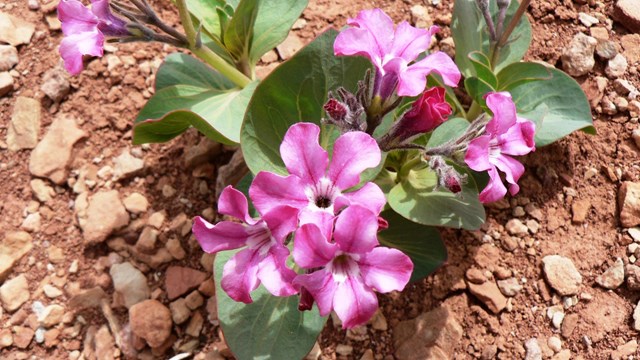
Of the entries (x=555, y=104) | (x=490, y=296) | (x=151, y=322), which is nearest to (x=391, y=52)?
(x=555, y=104)

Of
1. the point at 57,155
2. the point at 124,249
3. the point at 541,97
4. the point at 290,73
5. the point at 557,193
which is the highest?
the point at 290,73

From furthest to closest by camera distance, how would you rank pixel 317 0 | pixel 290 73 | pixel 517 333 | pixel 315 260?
pixel 317 0 → pixel 517 333 → pixel 290 73 → pixel 315 260

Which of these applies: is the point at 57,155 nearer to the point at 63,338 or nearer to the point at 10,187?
the point at 10,187

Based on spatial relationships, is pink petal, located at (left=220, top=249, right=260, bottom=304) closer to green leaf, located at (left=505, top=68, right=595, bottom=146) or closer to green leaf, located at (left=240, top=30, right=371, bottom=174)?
green leaf, located at (left=240, top=30, right=371, bottom=174)

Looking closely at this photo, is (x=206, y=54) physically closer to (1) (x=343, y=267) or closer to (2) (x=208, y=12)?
(2) (x=208, y=12)

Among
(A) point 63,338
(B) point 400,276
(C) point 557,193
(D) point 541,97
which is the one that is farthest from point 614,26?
(A) point 63,338

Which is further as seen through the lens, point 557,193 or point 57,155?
point 57,155

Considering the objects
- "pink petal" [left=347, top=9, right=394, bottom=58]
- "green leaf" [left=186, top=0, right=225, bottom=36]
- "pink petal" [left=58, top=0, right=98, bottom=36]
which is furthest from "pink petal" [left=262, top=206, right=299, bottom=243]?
"green leaf" [left=186, top=0, right=225, bottom=36]
